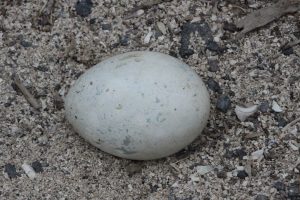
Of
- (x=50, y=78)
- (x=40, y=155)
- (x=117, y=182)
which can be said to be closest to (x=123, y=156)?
(x=117, y=182)

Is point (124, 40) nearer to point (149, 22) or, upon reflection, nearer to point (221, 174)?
point (149, 22)

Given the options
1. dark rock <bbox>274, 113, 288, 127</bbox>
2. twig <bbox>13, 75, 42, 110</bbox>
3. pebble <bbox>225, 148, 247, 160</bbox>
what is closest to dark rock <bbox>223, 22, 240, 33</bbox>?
dark rock <bbox>274, 113, 288, 127</bbox>

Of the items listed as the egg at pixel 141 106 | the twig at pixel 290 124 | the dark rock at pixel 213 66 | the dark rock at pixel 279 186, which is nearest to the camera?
the egg at pixel 141 106

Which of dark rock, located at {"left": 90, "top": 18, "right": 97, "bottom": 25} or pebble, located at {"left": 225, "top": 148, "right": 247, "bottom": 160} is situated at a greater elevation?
dark rock, located at {"left": 90, "top": 18, "right": 97, "bottom": 25}

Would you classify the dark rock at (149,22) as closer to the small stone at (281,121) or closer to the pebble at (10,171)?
the small stone at (281,121)

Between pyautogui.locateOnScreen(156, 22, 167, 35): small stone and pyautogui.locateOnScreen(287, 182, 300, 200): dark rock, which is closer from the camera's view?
pyautogui.locateOnScreen(287, 182, 300, 200): dark rock

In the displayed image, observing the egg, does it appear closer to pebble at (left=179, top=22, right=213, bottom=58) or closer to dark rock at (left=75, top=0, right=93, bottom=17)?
pebble at (left=179, top=22, right=213, bottom=58)

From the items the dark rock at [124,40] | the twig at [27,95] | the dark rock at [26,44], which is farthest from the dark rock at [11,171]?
the dark rock at [124,40]
